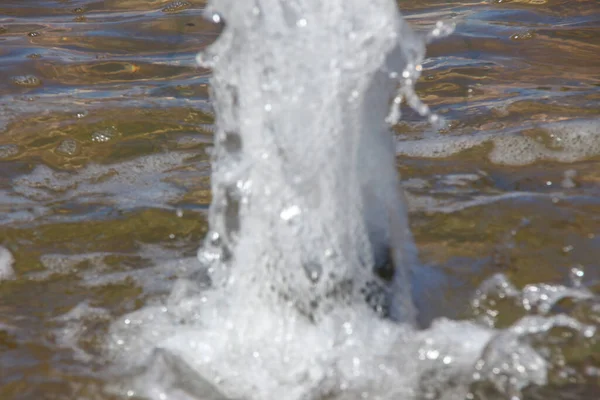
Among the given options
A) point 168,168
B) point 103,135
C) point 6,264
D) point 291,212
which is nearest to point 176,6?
point 103,135

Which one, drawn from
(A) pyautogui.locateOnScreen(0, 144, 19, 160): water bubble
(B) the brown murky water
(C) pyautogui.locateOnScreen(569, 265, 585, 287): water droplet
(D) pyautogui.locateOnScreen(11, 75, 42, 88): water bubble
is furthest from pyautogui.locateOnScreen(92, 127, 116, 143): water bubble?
(C) pyautogui.locateOnScreen(569, 265, 585, 287): water droplet

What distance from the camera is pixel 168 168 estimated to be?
3693mm

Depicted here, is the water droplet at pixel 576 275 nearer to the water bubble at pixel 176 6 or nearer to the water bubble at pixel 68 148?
the water bubble at pixel 68 148

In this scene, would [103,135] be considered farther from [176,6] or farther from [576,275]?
[176,6]

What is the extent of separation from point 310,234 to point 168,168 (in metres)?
1.49

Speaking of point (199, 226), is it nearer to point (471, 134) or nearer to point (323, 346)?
point (323, 346)

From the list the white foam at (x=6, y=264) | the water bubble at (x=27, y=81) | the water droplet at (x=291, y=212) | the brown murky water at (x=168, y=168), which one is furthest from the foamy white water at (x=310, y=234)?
the water bubble at (x=27, y=81)

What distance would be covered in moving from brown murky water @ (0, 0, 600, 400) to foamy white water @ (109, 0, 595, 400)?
0.16 m

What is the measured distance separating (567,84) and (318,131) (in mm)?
2593

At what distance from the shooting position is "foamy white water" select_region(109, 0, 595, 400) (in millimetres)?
2236

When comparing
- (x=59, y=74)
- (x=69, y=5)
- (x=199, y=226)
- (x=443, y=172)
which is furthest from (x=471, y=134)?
(x=69, y=5)

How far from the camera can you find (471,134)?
12.8ft

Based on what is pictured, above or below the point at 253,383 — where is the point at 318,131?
above

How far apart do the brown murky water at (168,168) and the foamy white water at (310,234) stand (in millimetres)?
165
